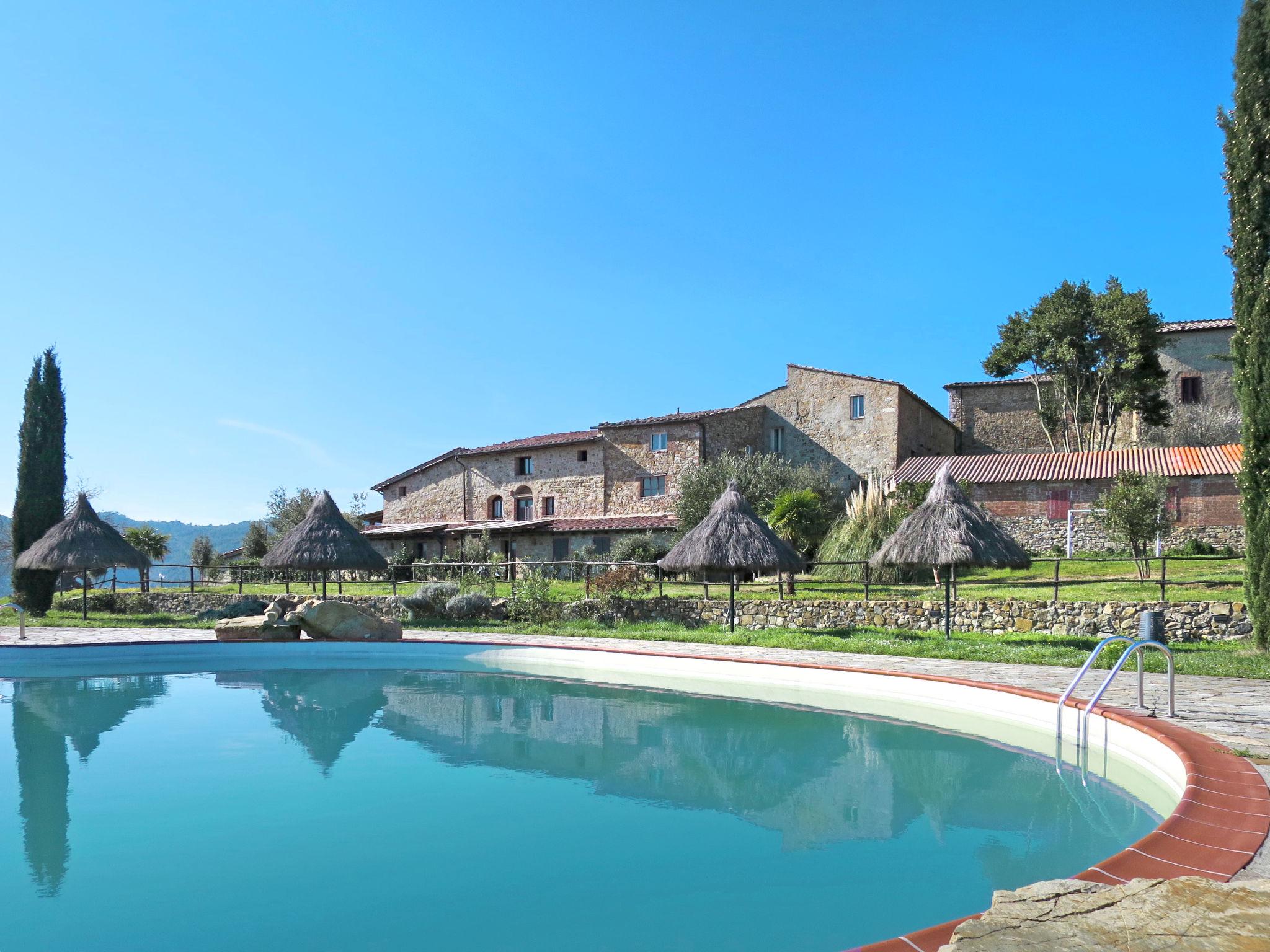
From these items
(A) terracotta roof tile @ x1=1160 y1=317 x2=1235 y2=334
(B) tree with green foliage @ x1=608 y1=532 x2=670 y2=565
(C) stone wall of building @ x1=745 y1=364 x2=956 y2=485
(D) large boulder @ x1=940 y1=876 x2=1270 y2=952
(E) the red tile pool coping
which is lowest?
(E) the red tile pool coping

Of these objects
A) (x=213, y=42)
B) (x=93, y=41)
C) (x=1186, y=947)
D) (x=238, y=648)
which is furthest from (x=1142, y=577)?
(x=93, y=41)

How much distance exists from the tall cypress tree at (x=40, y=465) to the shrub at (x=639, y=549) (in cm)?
1583

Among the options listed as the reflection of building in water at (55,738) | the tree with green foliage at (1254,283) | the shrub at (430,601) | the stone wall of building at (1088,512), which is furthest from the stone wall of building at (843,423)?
the reflection of building in water at (55,738)

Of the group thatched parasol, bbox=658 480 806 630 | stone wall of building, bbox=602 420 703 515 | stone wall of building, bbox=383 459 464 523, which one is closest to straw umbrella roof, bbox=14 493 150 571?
thatched parasol, bbox=658 480 806 630

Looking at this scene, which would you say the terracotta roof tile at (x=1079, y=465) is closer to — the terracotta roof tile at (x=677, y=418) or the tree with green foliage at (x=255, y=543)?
the terracotta roof tile at (x=677, y=418)

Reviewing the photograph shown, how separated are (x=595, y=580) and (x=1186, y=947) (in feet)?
48.2

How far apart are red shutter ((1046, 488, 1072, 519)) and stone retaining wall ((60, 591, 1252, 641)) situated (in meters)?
13.2

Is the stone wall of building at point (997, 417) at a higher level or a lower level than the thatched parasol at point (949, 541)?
higher

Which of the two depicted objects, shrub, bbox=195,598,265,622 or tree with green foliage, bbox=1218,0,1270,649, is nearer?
tree with green foliage, bbox=1218,0,1270,649

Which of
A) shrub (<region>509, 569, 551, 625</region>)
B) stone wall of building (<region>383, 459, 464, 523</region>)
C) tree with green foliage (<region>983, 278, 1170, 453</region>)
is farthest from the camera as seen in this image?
stone wall of building (<region>383, 459, 464, 523</region>)

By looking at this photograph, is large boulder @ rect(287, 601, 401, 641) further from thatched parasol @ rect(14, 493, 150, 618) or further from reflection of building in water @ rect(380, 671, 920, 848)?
thatched parasol @ rect(14, 493, 150, 618)

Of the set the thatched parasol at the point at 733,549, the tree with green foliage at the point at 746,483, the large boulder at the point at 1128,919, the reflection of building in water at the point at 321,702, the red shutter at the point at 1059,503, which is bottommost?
the reflection of building in water at the point at 321,702

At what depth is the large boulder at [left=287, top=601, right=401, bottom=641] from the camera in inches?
578

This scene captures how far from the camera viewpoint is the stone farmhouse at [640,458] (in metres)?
31.1
